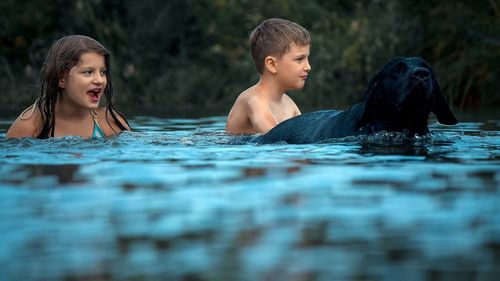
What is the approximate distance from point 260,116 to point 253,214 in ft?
16.0

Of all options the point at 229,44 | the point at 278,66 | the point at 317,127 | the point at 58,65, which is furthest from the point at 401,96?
the point at 229,44

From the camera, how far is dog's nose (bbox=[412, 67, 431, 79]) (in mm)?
6547

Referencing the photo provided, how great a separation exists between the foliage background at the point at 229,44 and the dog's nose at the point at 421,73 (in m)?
6.33

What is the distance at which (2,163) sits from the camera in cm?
591

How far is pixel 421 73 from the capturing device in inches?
259

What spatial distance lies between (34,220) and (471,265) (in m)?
1.57

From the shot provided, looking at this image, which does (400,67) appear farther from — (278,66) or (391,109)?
(278,66)

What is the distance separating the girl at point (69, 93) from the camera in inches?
313

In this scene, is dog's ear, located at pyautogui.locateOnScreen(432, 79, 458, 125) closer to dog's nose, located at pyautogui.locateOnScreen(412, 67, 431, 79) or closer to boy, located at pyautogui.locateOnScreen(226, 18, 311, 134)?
dog's nose, located at pyautogui.locateOnScreen(412, 67, 431, 79)

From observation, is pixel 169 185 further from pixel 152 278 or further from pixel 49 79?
pixel 49 79

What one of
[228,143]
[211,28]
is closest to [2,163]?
[228,143]

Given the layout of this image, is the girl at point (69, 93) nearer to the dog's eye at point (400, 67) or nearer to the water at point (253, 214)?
the water at point (253, 214)

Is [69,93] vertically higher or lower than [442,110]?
higher

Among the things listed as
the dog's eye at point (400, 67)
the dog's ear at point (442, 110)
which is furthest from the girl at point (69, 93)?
the dog's ear at point (442, 110)
